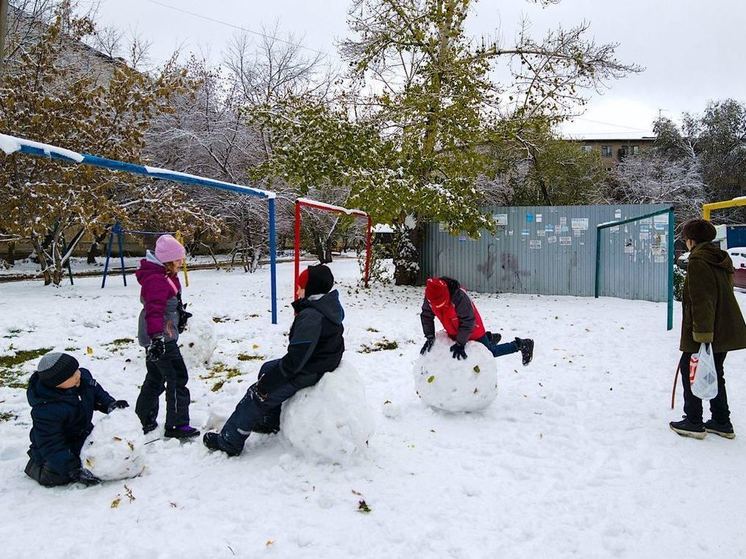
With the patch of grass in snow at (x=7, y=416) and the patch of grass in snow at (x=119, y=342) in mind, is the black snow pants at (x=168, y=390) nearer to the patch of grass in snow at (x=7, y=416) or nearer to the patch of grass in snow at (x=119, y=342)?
the patch of grass in snow at (x=7, y=416)

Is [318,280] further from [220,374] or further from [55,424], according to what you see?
Answer: [220,374]

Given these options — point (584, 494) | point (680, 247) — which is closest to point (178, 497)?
point (584, 494)

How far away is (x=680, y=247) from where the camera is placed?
102 feet

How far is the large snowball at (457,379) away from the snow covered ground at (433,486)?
0.48ft

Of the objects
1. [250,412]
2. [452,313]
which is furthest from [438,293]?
[250,412]

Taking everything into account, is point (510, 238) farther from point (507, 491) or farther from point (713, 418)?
point (507, 491)

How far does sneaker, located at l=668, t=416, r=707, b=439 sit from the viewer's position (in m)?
3.98

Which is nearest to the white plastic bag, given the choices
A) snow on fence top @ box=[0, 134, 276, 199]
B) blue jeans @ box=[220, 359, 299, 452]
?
blue jeans @ box=[220, 359, 299, 452]

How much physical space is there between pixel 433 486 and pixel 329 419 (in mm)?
782

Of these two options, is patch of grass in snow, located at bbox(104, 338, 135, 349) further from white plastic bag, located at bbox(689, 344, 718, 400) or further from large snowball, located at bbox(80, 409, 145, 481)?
white plastic bag, located at bbox(689, 344, 718, 400)

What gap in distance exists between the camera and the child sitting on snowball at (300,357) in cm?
342

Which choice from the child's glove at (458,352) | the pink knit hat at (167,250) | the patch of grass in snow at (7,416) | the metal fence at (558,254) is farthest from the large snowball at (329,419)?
the metal fence at (558,254)

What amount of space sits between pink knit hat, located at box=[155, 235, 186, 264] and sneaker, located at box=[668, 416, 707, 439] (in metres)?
4.11

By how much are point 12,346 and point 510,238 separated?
34.7 feet
